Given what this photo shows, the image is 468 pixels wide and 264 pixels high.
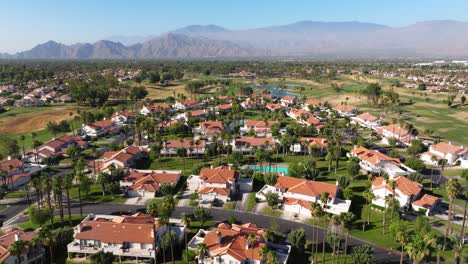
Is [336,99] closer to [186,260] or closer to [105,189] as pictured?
[105,189]

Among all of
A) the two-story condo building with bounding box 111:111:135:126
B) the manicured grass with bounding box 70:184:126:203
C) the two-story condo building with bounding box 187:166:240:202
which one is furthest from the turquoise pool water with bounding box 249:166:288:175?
the two-story condo building with bounding box 111:111:135:126

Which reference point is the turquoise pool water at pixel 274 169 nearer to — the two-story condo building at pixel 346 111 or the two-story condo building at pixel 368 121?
the two-story condo building at pixel 368 121

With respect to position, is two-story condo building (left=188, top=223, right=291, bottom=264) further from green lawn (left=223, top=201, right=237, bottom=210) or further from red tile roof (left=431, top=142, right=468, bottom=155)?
red tile roof (left=431, top=142, right=468, bottom=155)

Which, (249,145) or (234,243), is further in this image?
(249,145)

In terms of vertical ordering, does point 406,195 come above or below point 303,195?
above

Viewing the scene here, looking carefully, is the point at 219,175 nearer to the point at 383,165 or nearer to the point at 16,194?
the point at 383,165

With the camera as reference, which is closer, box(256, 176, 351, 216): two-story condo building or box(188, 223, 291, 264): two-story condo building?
box(188, 223, 291, 264): two-story condo building

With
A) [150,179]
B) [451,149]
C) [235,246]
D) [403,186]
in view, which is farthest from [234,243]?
[451,149]

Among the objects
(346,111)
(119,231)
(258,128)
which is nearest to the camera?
(119,231)
